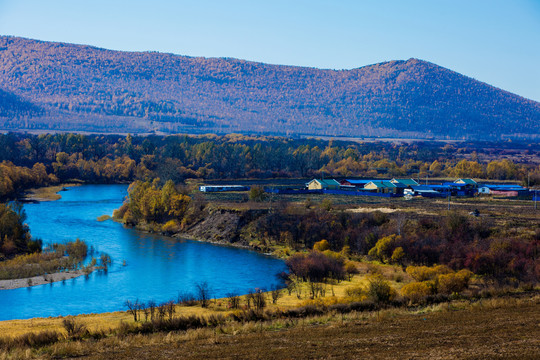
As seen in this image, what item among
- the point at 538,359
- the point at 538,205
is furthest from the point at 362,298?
the point at 538,205

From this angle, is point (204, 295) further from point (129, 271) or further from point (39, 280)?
point (39, 280)

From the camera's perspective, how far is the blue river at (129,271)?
32.7 meters

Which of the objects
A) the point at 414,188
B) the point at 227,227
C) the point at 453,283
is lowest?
the point at 227,227

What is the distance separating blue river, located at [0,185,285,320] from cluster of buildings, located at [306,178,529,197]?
2944 centimetres

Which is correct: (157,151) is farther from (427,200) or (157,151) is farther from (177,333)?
(177,333)

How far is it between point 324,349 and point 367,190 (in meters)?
58.1

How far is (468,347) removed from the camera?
64.4 ft

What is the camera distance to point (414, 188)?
7412cm

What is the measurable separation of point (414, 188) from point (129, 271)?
140ft

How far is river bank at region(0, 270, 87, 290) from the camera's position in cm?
3609

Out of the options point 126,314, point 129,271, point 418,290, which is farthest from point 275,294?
point 129,271

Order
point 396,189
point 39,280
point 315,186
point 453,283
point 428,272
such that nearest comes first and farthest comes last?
point 453,283 < point 428,272 < point 39,280 < point 396,189 < point 315,186

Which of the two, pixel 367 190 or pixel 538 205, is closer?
pixel 538 205

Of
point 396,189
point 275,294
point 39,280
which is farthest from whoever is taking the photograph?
point 396,189
